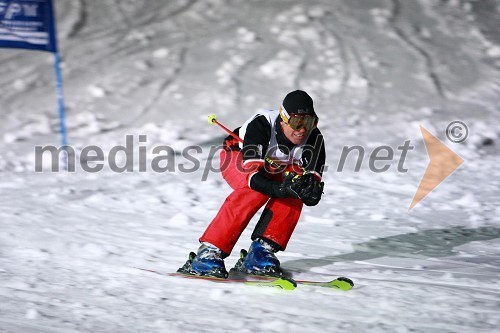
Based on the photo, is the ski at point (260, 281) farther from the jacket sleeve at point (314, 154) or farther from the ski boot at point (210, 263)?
the jacket sleeve at point (314, 154)

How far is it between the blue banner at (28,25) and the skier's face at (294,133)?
4.42 m

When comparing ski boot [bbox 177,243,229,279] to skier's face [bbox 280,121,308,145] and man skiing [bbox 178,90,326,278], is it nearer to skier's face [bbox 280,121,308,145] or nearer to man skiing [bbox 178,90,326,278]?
man skiing [bbox 178,90,326,278]

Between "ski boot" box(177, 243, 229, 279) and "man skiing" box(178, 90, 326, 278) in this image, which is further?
"ski boot" box(177, 243, 229, 279)

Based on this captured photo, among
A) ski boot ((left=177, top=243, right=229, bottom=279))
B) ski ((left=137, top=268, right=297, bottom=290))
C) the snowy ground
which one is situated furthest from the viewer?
ski boot ((left=177, top=243, right=229, bottom=279))

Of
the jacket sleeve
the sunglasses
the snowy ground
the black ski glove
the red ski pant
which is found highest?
the sunglasses

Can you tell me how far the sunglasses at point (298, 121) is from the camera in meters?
4.49

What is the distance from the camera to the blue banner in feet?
26.8

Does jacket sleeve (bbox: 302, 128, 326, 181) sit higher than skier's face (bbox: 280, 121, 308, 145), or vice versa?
skier's face (bbox: 280, 121, 308, 145)

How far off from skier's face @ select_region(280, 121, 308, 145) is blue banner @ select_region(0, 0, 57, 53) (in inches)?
174

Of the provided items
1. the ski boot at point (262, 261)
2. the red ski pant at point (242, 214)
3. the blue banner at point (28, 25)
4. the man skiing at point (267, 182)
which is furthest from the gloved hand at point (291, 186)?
the blue banner at point (28, 25)

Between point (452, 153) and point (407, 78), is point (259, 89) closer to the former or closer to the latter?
point (407, 78)

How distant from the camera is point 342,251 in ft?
18.7

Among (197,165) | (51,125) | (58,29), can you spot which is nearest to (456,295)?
(197,165)

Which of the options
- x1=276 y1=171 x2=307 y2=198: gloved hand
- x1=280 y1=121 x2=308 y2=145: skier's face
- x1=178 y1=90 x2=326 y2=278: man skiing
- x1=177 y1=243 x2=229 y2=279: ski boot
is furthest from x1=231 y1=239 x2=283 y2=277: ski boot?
x1=280 y1=121 x2=308 y2=145: skier's face
